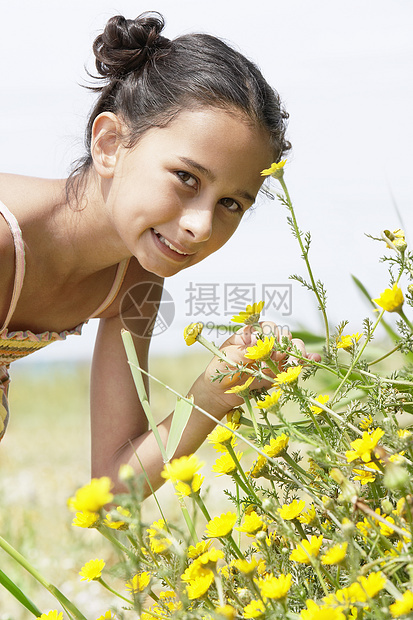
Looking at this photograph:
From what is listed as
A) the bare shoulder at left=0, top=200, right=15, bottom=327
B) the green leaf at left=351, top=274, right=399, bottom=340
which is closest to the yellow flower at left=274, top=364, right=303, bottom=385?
the green leaf at left=351, top=274, right=399, bottom=340

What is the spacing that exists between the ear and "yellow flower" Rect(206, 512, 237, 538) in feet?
2.75

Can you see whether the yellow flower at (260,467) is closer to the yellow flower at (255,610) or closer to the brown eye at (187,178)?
the yellow flower at (255,610)

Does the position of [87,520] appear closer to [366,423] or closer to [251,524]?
[251,524]

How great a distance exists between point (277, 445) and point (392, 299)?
17 centimetres

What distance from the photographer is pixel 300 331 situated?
1.19m

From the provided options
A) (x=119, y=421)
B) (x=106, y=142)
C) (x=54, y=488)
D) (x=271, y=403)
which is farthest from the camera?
(x=54, y=488)

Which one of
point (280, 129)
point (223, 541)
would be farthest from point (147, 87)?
point (223, 541)

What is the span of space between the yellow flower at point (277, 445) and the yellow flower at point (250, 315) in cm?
15

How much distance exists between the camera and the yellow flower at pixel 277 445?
56cm

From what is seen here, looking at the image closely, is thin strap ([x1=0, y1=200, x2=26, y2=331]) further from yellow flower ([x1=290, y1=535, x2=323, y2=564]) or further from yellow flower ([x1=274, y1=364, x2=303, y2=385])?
yellow flower ([x1=290, y1=535, x2=323, y2=564])

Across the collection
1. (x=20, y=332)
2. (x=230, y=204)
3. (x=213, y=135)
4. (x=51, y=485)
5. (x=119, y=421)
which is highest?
(x=213, y=135)

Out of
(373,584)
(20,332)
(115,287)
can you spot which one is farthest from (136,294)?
(373,584)

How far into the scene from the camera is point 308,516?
1.72ft

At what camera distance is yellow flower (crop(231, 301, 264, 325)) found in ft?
2.18
